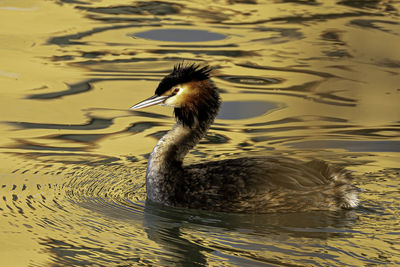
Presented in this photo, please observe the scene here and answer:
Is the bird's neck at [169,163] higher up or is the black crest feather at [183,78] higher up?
the black crest feather at [183,78]

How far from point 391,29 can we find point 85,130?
21.5 feet

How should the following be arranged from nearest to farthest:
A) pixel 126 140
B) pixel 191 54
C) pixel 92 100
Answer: pixel 126 140
pixel 92 100
pixel 191 54

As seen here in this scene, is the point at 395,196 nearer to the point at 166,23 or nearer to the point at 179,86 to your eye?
the point at 179,86

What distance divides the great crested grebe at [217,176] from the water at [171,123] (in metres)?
0.14

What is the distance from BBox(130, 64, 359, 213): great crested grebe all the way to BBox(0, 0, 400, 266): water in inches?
5.4

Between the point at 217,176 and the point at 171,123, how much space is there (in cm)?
315

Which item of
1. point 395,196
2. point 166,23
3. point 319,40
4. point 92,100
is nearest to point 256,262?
point 395,196

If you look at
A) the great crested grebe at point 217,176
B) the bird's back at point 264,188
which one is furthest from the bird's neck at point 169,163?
the bird's back at point 264,188

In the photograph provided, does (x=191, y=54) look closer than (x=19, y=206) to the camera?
No

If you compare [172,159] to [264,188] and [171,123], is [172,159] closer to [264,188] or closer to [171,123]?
[264,188]

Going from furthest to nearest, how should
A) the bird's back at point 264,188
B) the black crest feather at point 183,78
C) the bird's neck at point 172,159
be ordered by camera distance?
the black crest feather at point 183,78 → the bird's neck at point 172,159 → the bird's back at point 264,188

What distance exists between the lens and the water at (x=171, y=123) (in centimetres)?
583

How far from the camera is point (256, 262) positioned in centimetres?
563

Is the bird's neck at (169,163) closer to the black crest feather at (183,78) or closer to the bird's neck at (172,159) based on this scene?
the bird's neck at (172,159)
